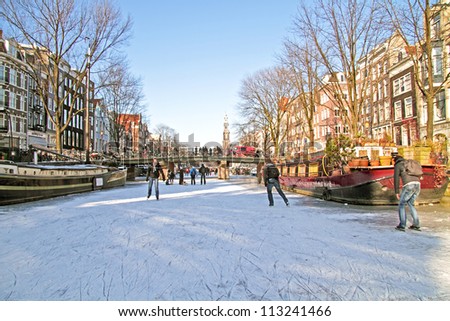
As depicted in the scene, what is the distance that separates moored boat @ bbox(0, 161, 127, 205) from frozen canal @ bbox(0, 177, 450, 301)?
4.35m

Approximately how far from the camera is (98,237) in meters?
6.01

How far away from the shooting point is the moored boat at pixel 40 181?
448 inches

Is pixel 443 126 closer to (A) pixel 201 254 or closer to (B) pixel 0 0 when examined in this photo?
(A) pixel 201 254

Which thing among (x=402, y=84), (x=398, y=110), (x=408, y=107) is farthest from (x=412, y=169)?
(x=398, y=110)

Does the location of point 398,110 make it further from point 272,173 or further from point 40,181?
point 40,181

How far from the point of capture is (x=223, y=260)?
4480mm

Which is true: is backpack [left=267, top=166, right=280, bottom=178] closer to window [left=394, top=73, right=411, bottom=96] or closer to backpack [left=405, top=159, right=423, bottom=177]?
backpack [left=405, top=159, right=423, bottom=177]

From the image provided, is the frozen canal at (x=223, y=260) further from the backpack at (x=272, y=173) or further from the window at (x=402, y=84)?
the window at (x=402, y=84)

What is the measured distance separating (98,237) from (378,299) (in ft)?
15.6

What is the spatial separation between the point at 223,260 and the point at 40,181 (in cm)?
1157

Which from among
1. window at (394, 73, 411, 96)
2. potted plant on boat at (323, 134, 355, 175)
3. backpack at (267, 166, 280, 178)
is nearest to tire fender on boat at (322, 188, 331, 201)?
potted plant on boat at (323, 134, 355, 175)

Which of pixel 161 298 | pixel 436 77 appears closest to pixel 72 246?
pixel 161 298

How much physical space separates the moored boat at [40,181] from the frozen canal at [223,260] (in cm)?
435

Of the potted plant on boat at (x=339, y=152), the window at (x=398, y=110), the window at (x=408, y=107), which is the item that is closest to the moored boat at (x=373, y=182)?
the potted plant on boat at (x=339, y=152)
